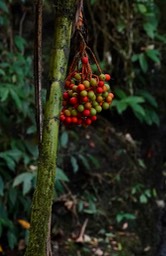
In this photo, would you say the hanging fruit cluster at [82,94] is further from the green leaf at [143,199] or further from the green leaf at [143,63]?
the green leaf at [143,63]

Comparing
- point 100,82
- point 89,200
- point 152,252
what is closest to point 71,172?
point 89,200

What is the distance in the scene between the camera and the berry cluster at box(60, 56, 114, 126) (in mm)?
864

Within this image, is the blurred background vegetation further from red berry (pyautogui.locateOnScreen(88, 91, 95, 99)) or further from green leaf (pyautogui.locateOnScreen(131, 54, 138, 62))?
red berry (pyautogui.locateOnScreen(88, 91, 95, 99))

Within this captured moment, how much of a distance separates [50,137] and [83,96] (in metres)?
0.12

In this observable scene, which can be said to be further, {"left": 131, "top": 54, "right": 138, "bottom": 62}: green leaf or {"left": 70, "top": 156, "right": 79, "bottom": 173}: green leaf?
{"left": 131, "top": 54, "right": 138, "bottom": 62}: green leaf

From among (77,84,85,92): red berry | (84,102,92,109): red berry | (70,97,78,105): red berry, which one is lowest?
(84,102,92,109): red berry

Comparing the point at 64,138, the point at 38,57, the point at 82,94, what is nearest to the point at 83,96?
the point at 82,94

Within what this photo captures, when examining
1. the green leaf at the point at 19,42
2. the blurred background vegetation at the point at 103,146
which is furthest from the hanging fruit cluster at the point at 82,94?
the green leaf at the point at 19,42

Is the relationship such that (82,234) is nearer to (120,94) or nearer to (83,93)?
(120,94)

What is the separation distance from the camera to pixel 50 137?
77cm

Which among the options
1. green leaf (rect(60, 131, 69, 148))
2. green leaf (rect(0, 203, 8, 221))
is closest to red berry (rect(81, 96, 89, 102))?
green leaf (rect(0, 203, 8, 221))

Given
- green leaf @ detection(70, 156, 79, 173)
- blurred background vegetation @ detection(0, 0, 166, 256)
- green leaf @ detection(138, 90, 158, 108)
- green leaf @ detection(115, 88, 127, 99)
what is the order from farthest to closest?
green leaf @ detection(138, 90, 158, 108), green leaf @ detection(115, 88, 127, 99), green leaf @ detection(70, 156, 79, 173), blurred background vegetation @ detection(0, 0, 166, 256)

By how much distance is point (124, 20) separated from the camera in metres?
3.07

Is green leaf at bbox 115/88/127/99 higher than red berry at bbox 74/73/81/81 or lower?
lower
